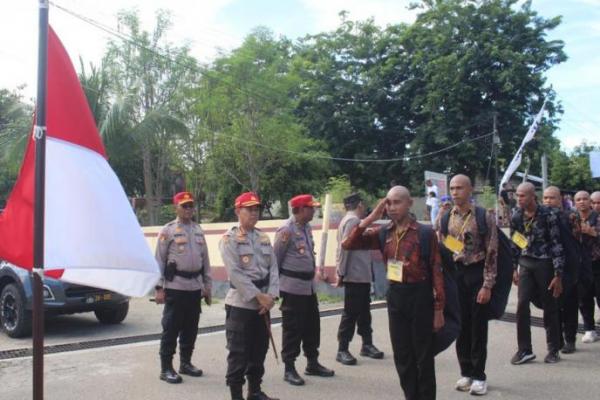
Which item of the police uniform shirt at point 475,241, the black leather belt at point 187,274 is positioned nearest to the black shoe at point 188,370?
the black leather belt at point 187,274

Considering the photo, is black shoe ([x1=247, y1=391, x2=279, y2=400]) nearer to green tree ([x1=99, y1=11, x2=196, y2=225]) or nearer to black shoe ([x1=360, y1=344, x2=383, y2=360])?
black shoe ([x1=360, y1=344, x2=383, y2=360])

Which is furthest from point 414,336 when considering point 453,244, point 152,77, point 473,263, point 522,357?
point 152,77

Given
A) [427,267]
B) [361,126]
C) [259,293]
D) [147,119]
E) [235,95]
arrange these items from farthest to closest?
[361,126], [235,95], [147,119], [259,293], [427,267]

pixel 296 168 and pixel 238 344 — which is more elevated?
pixel 296 168

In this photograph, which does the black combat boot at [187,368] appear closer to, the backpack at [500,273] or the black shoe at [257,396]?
the black shoe at [257,396]

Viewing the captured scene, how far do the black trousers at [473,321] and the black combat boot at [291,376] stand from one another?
5.09 ft

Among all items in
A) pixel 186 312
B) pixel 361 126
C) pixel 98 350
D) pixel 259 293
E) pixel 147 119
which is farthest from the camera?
pixel 361 126

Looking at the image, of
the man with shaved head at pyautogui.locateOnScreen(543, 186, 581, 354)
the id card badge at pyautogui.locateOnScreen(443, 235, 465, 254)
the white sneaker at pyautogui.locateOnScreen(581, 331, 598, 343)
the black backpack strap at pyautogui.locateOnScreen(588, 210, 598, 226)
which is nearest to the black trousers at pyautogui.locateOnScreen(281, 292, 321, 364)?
the id card badge at pyautogui.locateOnScreen(443, 235, 465, 254)

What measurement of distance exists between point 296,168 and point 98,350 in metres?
20.4

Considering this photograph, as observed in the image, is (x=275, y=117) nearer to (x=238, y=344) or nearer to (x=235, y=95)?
(x=235, y=95)

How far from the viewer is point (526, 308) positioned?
6375mm

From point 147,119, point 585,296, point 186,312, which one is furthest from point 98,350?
point 147,119

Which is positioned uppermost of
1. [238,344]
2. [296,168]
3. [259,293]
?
[296,168]

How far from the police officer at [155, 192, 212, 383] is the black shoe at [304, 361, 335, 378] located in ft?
3.69
